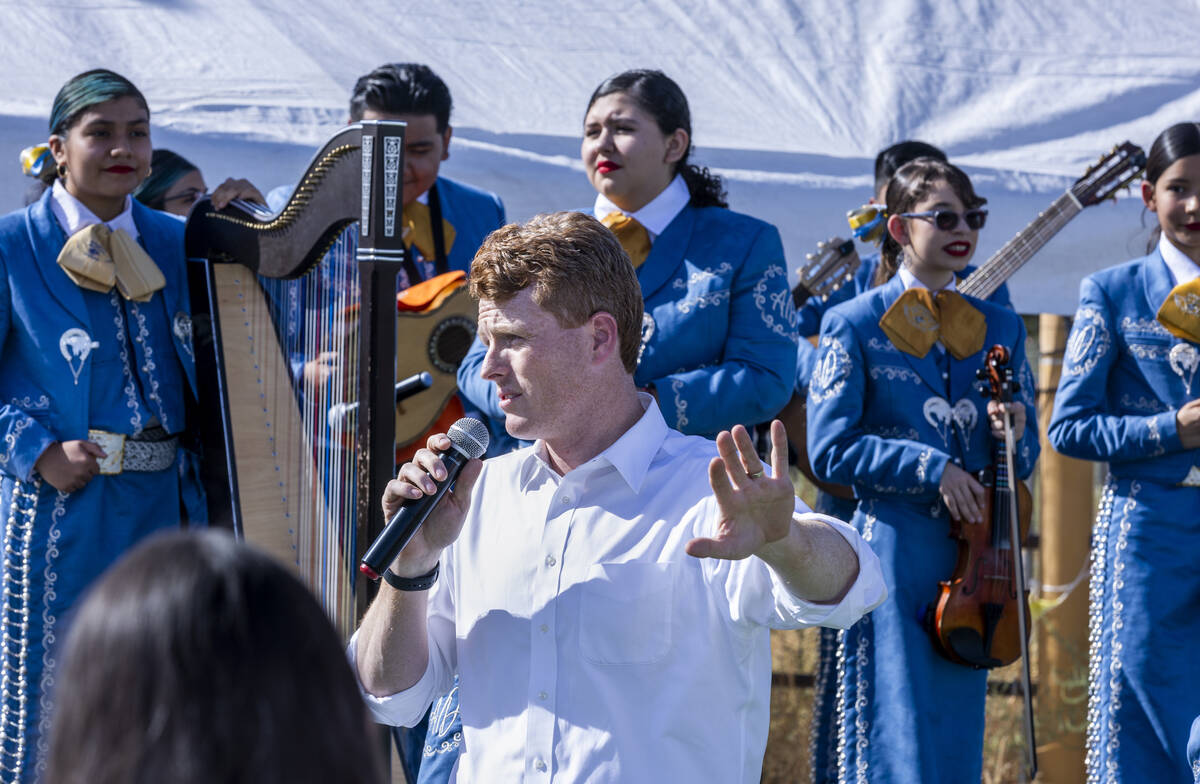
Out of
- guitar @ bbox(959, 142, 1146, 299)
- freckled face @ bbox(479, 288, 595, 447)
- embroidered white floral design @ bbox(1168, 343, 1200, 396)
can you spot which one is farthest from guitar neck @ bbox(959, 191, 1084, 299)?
freckled face @ bbox(479, 288, 595, 447)

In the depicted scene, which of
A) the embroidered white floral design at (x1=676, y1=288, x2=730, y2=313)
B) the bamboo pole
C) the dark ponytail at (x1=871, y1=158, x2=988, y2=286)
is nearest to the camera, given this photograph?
the embroidered white floral design at (x1=676, y1=288, x2=730, y2=313)

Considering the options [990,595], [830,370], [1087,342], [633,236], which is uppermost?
[633,236]

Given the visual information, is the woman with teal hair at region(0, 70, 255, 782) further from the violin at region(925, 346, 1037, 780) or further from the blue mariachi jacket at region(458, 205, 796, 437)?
the violin at region(925, 346, 1037, 780)

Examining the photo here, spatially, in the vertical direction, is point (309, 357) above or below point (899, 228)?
below

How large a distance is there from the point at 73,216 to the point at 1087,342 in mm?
2652

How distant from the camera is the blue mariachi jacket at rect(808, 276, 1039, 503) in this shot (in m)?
3.94

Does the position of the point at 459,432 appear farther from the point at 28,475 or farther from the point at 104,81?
the point at 104,81

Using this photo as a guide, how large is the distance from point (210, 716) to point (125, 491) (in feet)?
10.1

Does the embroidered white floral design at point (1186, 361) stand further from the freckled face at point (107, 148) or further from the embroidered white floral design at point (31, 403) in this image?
the embroidered white floral design at point (31, 403)

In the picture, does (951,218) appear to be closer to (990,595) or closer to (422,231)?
(990,595)

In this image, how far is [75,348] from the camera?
3.82 metres

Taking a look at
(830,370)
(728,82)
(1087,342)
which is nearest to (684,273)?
(830,370)

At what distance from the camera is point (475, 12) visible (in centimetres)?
518

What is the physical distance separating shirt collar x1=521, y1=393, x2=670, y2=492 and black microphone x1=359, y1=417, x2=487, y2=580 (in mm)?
184
